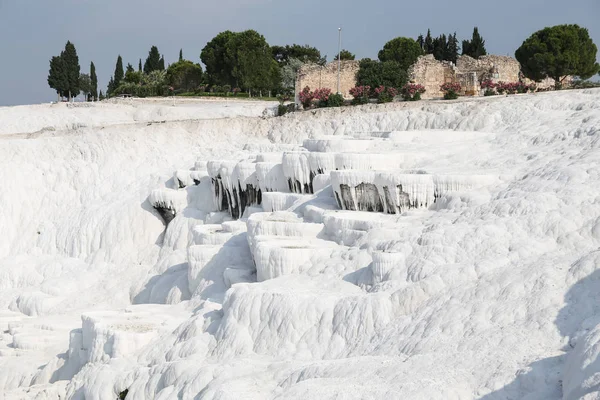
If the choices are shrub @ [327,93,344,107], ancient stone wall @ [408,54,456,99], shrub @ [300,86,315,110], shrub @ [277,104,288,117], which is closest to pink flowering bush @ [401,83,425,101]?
ancient stone wall @ [408,54,456,99]

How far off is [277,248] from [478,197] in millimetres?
4520

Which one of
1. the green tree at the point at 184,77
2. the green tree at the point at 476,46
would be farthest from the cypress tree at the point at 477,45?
the green tree at the point at 184,77

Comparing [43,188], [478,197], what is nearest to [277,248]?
[478,197]

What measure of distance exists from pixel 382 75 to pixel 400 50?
853 inches

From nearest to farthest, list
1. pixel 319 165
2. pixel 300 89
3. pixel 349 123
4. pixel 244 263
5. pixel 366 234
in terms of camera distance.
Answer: pixel 366 234, pixel 244 263, pixel 319 165, pixel 349 123, pixel 300 89

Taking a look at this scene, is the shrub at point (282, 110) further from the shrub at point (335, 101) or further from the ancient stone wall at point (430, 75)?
the ancient stone wall at point (430, 75)

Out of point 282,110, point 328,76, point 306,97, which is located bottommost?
point 282,110

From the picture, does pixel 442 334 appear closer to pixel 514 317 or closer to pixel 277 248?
pixel 514 317

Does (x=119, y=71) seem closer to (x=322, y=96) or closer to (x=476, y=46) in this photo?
(x=476, y=46)

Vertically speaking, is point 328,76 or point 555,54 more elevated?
point 555,54

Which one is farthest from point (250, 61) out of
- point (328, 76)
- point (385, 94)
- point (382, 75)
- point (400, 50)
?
point (385, 94)

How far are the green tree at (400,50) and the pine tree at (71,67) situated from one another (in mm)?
21441

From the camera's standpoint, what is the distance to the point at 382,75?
3556cm

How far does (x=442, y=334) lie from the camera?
12.7 m
